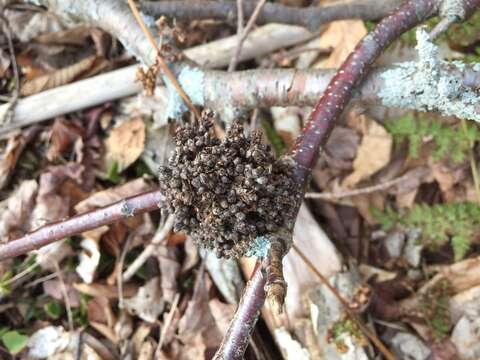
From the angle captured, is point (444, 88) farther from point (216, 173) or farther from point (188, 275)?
point (188, 275)

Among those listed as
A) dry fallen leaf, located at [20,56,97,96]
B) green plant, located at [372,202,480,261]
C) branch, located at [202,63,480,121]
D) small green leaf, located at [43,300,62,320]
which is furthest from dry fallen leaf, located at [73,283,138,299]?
green plant, located at [372,202,480,261]

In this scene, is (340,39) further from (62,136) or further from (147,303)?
(147,303)

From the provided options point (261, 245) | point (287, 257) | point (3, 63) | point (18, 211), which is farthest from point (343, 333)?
point (3, 63)

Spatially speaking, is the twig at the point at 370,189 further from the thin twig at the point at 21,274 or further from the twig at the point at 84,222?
the thin twig at the point at 21,274

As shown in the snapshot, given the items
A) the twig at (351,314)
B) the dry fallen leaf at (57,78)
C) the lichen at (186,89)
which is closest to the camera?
the twig at (351,314)

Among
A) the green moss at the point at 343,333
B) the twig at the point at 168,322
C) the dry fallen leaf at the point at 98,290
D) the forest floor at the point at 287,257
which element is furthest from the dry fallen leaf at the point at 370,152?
the dry fallen leaf at the point at 98,290
